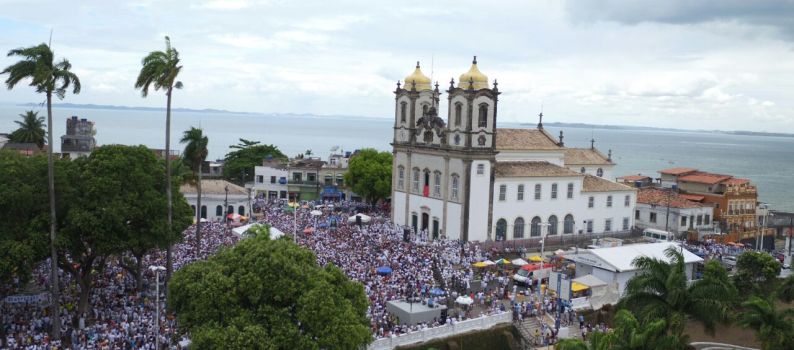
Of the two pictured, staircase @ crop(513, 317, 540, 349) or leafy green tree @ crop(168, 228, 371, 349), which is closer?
leafy green tree @ crop(168, 228, 371, 349)

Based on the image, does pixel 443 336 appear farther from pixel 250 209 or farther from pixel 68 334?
pixel 250 209

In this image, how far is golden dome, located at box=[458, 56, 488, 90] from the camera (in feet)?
160

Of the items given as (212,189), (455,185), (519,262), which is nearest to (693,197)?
(455,185)

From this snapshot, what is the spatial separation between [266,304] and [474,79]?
1251 inches

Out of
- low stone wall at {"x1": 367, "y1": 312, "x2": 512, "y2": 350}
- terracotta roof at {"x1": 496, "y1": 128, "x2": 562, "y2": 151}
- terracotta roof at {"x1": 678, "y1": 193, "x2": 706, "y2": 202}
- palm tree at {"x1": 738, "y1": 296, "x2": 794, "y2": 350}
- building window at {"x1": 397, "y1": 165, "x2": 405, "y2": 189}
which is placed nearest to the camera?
palm tree at {"x1": 738, "y1": 296, "x2": 794, "y2": 350}

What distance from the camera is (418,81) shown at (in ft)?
178

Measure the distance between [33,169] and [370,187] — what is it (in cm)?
3594

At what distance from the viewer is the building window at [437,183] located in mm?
50353

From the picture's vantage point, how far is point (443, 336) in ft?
95.5

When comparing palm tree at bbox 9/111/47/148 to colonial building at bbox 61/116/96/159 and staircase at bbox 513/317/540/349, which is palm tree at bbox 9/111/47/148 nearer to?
colonial building at bbox 61/116/96/159

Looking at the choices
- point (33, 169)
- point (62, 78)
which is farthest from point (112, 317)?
point (62, 78)

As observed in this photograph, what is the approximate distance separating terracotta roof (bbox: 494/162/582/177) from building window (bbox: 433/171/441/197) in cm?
398

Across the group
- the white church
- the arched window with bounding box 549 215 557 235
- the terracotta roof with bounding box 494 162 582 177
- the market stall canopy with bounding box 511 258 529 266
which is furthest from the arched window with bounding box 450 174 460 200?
the market stall canopy with bounding box 511 258 529 266

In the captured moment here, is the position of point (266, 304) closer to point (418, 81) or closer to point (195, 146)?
point (195, 146)
